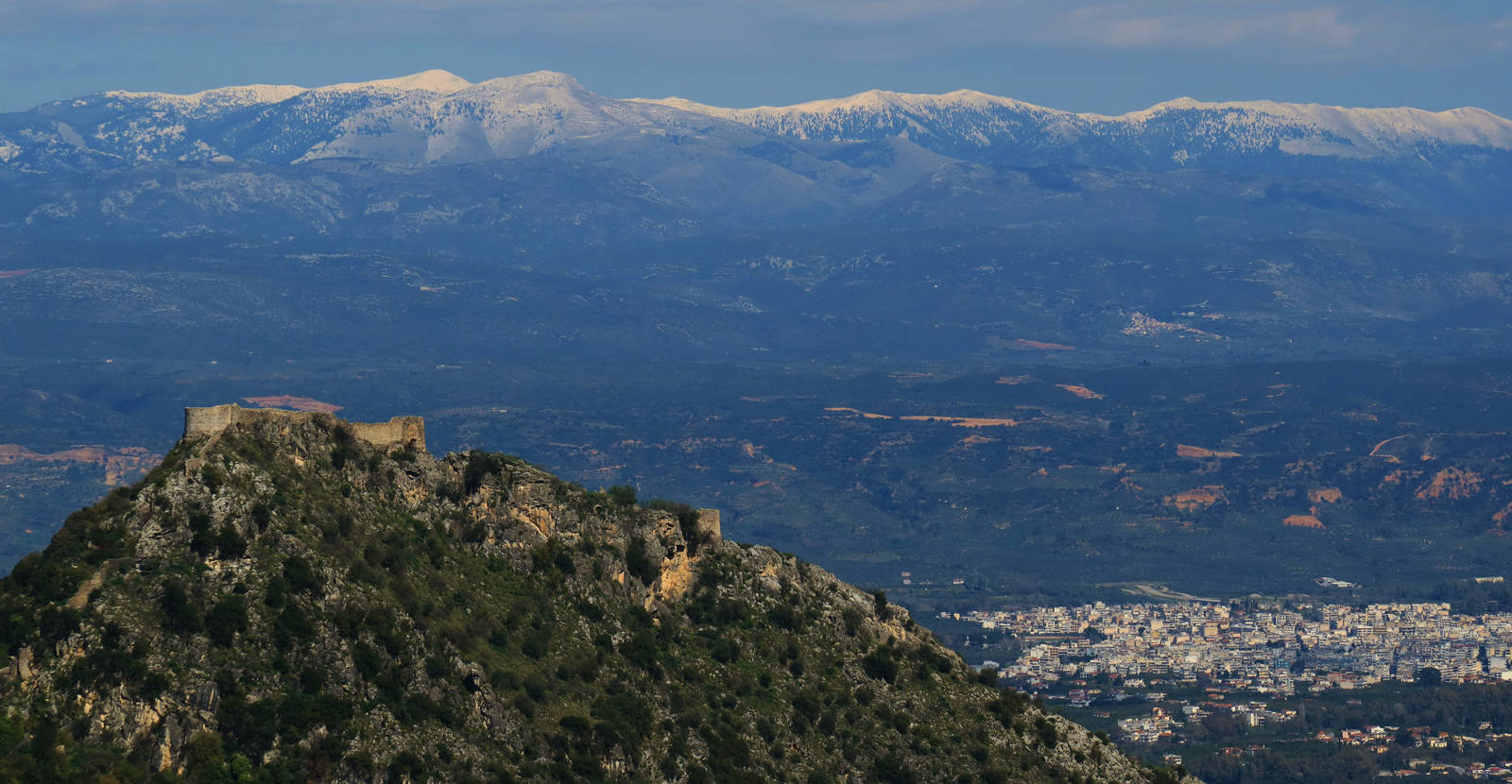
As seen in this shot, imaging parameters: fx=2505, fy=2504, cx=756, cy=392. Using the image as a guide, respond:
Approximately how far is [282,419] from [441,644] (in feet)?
36.6

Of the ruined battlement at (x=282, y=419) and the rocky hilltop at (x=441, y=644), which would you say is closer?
the rocky hilltop at (x=441, y=644)

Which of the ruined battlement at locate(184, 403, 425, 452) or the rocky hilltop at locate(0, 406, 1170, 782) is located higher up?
the ruined battlement at locate(184, 403, 425, 452)

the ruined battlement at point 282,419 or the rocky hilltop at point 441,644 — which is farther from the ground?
the ruined battlement at point 282,419

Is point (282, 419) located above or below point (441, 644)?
above

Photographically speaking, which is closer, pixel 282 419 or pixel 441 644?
pixel 441 644

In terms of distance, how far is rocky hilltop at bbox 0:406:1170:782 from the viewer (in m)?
70.2

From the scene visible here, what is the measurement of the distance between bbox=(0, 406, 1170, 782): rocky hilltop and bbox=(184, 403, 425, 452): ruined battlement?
0.12 metres

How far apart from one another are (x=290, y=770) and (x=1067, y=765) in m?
36.7

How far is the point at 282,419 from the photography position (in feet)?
280

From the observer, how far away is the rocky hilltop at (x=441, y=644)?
230 ft

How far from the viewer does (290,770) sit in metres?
69.8

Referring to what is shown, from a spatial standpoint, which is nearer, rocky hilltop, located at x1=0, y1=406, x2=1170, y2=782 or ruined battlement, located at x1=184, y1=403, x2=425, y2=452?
rocky hilltop, located at x1=0, y1=406, x2=1170, y2=782

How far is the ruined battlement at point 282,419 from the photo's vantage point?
83375 millimetres

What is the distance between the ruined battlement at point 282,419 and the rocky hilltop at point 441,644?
123 mm
